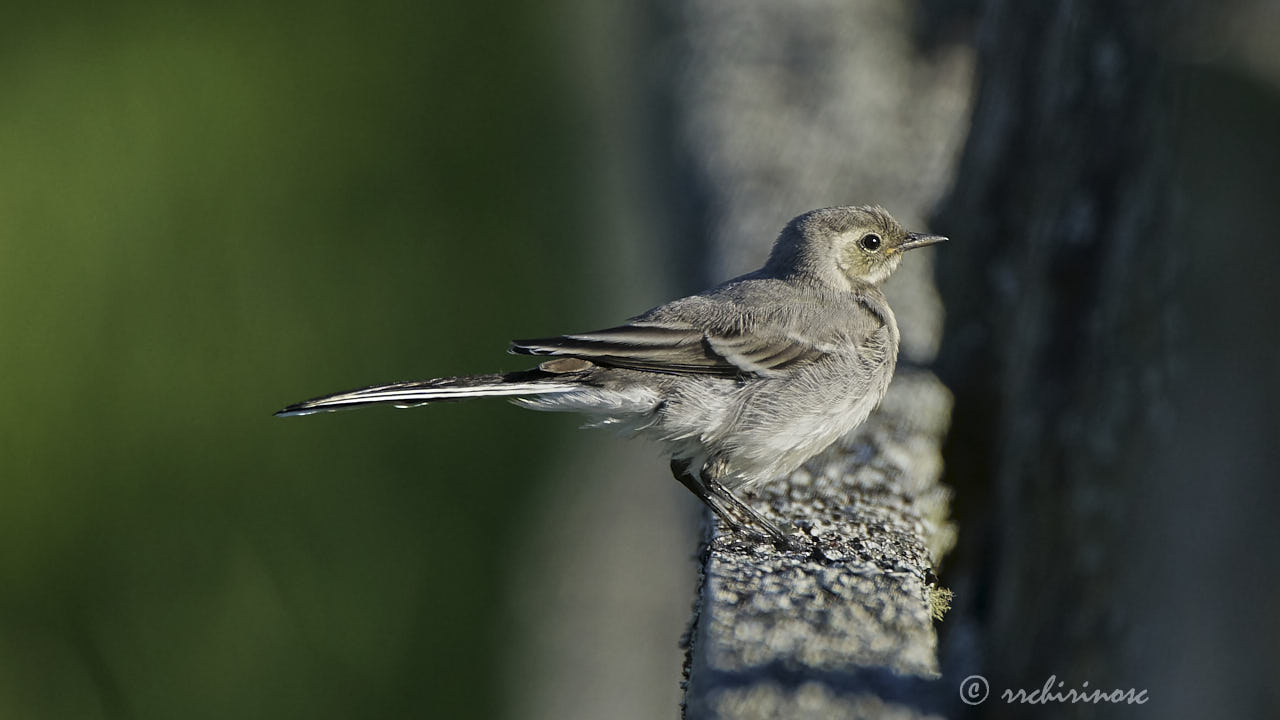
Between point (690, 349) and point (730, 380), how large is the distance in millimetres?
125

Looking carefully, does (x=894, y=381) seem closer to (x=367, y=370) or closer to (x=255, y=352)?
(x=367, y=370)

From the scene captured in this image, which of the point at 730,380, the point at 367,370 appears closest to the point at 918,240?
the point at 730,380

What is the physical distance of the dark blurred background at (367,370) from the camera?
4.88 metres

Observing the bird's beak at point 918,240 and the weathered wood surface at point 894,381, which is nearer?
the weathered wood surface at point 894,381

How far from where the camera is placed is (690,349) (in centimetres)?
290

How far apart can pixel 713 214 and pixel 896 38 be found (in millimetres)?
929

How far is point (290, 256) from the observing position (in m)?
6.00

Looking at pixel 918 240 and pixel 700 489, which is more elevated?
pixel 918 240

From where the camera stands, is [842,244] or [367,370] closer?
[842,244]

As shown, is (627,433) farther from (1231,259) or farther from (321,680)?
(1231,259)

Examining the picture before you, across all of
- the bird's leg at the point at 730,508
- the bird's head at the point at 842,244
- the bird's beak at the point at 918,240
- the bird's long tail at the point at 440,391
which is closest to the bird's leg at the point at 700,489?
the bird's leg at the point at 730,508

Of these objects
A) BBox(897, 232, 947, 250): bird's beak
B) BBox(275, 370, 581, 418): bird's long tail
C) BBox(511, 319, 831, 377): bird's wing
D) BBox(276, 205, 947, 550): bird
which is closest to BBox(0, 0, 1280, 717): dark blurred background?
BBox(897, 232, 947, 250): bird's beak

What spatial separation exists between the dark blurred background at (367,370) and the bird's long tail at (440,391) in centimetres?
150

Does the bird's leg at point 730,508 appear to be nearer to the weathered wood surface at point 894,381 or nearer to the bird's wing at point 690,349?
the weathered wood surface at point 894,381
